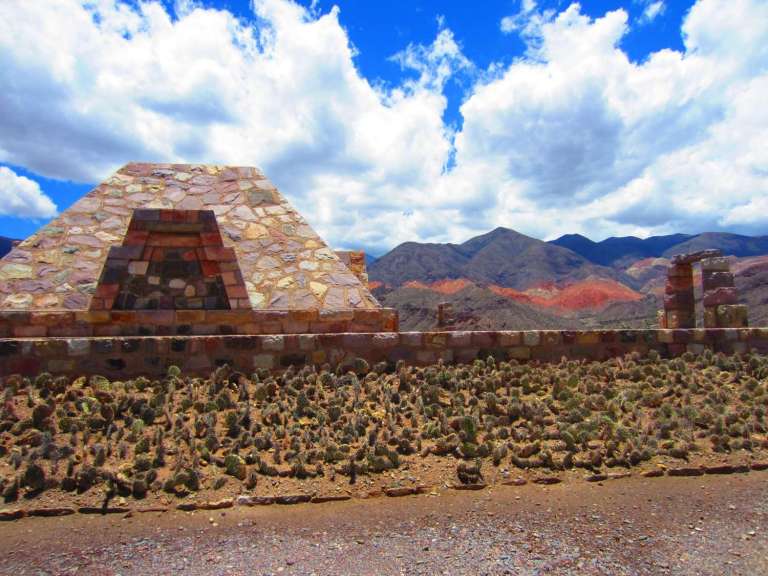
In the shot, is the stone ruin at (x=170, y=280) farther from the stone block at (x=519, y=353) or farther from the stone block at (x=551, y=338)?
the stone block at (x=551, y=338)

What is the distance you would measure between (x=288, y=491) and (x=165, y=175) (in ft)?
23.5

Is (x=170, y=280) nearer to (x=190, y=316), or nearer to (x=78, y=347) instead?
(x=190, y=316)

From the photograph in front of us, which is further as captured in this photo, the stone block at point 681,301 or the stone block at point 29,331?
the stone block at point 681,301

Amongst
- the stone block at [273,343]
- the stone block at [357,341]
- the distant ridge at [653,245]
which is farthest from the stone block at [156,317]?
the distant ridge at [653,245]

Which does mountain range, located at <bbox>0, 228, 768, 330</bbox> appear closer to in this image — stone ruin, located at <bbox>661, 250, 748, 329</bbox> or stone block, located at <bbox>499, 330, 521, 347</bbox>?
stone ruin, located at <bbox>661, 250, 748, 329</bbox>

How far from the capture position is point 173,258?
22.6ft

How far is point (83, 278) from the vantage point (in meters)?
7.06

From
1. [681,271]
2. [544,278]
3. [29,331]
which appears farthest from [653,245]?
[29,331]

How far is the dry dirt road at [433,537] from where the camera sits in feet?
8.64

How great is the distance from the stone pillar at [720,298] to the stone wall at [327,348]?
10.8 ft

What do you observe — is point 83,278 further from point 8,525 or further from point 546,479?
point 546,479

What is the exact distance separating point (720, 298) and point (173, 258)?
903cm

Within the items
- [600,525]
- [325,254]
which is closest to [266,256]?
[325,254]

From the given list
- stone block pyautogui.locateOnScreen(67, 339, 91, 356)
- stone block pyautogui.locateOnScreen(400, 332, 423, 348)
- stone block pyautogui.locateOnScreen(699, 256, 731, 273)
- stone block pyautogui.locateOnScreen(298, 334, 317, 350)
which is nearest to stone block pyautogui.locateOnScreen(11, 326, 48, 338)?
stone block pyautogui.locateOnScreen(67, 339, 91, 356)
